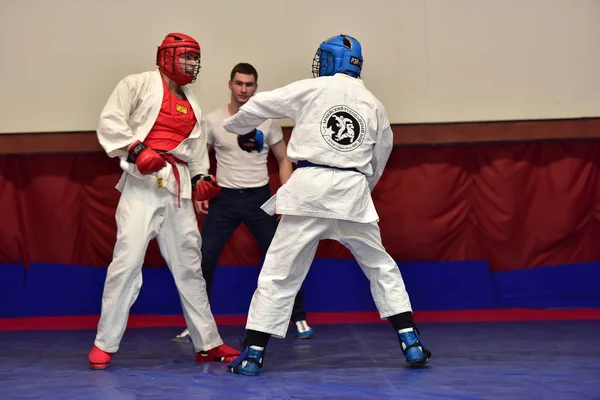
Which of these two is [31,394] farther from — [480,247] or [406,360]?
[480,247]

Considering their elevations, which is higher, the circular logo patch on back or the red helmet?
the red helmet

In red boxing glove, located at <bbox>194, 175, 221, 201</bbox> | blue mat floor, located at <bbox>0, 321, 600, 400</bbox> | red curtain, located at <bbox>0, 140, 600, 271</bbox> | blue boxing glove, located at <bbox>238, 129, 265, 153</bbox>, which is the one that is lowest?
blue mat floor, located at <bbox>0, 321, 600, 400</bbox>

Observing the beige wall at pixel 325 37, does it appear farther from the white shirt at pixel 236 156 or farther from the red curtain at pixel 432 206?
the white shirt at pixel 236 156

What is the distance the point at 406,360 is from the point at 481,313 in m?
1.85

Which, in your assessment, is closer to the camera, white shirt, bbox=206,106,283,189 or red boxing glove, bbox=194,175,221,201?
red boxing glove, bbox=194,175,221,201

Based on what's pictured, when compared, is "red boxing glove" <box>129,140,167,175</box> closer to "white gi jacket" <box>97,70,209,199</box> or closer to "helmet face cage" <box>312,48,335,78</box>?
"white gi jacket" <box>97,70,209,199</box>

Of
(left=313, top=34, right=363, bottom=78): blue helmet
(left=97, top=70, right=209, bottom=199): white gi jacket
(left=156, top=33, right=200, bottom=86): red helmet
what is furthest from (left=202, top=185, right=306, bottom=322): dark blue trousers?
(left=313, top=34, right=363, bottom=78): blue helmet

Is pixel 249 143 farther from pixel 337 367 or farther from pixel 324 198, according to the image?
pixel 337 367

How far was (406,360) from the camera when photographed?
386cm

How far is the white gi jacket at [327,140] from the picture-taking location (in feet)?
12.4

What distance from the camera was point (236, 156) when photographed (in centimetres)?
516

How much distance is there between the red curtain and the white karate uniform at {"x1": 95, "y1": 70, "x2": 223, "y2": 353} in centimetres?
161

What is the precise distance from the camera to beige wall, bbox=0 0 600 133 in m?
5.61

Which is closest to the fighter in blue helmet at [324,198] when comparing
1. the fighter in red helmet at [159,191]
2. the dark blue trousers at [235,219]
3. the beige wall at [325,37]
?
the fighter in red helmet at [159,191]
